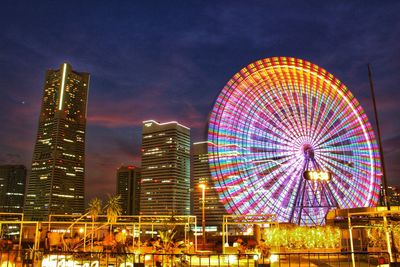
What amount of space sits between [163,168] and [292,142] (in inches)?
5668

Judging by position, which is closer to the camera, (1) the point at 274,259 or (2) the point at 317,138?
(1) the point at 274,259

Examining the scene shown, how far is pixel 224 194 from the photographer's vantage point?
92.3 ft

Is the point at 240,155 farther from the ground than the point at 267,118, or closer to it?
closer to it

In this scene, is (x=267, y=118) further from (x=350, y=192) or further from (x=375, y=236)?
(x=375, y=236)

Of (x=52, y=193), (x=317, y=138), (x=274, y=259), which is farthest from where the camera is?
(x=52, y=193)

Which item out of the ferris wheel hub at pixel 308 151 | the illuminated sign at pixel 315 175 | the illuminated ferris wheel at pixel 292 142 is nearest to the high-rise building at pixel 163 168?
the illuminated ferris wheel at pixel 292 142

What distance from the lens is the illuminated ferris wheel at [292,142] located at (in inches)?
1186

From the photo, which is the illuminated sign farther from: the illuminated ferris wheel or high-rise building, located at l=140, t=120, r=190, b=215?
high-rise building, located at l=140, t=120, r=190, b=215

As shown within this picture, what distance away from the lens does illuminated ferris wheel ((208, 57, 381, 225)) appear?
30.1 metres

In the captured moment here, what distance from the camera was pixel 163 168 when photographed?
175m

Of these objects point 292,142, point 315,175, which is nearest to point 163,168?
point 292,142

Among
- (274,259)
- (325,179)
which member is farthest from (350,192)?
(274,259)

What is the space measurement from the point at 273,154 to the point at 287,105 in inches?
183

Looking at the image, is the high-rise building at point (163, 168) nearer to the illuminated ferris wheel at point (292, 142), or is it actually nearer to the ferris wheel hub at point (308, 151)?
the illuminated ferris wheel at point (292, 142)
